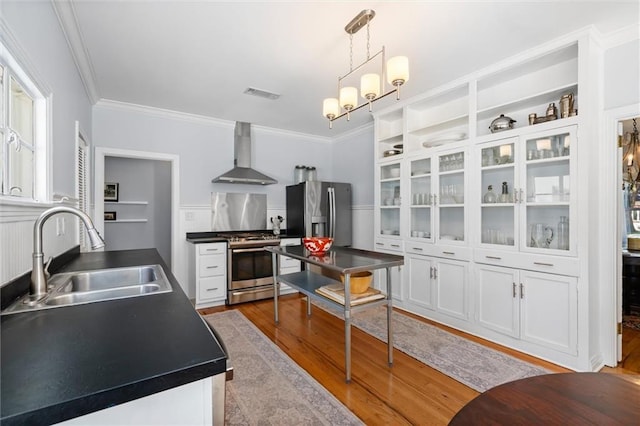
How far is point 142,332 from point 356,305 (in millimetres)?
1565

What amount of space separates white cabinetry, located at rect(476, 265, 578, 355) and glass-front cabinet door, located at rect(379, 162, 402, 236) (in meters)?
1.25

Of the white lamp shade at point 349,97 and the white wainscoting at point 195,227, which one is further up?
the white lamp shade at point 349,97

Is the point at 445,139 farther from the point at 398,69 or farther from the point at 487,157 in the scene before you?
the point at 398,69

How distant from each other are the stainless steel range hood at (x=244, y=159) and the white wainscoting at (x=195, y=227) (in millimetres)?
518

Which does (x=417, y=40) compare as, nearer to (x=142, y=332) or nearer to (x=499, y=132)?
(x=499, y=132)

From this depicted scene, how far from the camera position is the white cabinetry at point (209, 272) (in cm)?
378

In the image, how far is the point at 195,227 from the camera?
423 cm

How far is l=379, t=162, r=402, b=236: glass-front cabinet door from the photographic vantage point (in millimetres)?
3838

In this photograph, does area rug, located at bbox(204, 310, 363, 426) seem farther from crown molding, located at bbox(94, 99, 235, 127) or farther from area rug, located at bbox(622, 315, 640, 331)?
area rug, located at bbox(622, 315, 640, 331)

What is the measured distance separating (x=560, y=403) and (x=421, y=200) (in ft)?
9.72

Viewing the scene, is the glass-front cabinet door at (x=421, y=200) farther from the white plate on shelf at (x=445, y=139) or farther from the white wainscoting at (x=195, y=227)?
the white wainscoting at (x=195, y=227)

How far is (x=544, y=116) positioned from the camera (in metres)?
2.65

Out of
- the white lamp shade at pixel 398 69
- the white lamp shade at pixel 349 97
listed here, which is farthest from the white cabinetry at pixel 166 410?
the white lamp shade at pixel 349 97

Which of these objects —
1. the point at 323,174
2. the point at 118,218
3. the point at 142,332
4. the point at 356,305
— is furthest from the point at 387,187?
the point at 118,218
